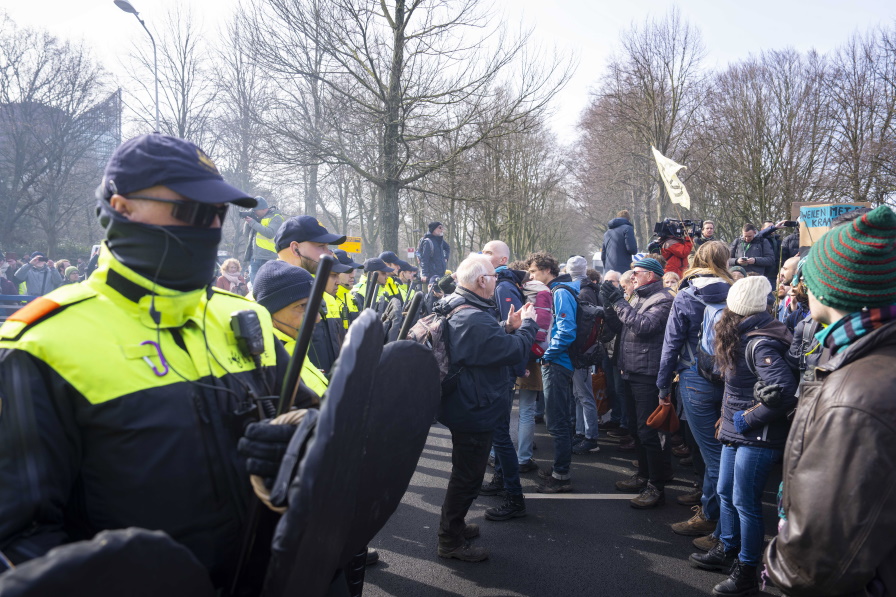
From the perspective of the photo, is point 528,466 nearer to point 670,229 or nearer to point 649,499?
point 649,499

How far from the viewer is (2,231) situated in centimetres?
2681

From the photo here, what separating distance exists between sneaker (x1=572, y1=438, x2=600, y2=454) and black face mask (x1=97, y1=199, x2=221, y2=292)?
5931 mm

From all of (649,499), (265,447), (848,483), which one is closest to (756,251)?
(649,499)

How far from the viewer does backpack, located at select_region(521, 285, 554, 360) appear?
554 centimetres

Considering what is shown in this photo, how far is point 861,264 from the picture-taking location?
189cm

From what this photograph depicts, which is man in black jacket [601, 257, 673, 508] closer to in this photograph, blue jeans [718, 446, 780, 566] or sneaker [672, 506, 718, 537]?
sneaker [672, 506, 718, 537]

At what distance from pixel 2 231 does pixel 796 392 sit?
31989 mm

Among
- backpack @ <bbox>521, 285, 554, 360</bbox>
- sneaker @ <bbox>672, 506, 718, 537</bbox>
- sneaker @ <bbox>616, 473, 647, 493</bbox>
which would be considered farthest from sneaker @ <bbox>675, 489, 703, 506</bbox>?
backpack @ <bbox>521, 285, 554, 360</bbox>

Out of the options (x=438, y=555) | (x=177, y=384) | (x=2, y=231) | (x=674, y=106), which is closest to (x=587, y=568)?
(x=438, y=555)

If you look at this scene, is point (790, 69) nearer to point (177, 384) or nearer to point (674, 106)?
point (674, 106)

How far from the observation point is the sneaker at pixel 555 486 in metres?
5.58

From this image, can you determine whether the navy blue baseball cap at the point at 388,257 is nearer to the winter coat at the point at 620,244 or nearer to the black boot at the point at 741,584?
the winter coat at the point at 620,244

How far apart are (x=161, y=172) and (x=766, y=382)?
10.9 ft

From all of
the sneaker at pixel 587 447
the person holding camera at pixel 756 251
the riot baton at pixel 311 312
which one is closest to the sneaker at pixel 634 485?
the sneaker at pixel 587 447
